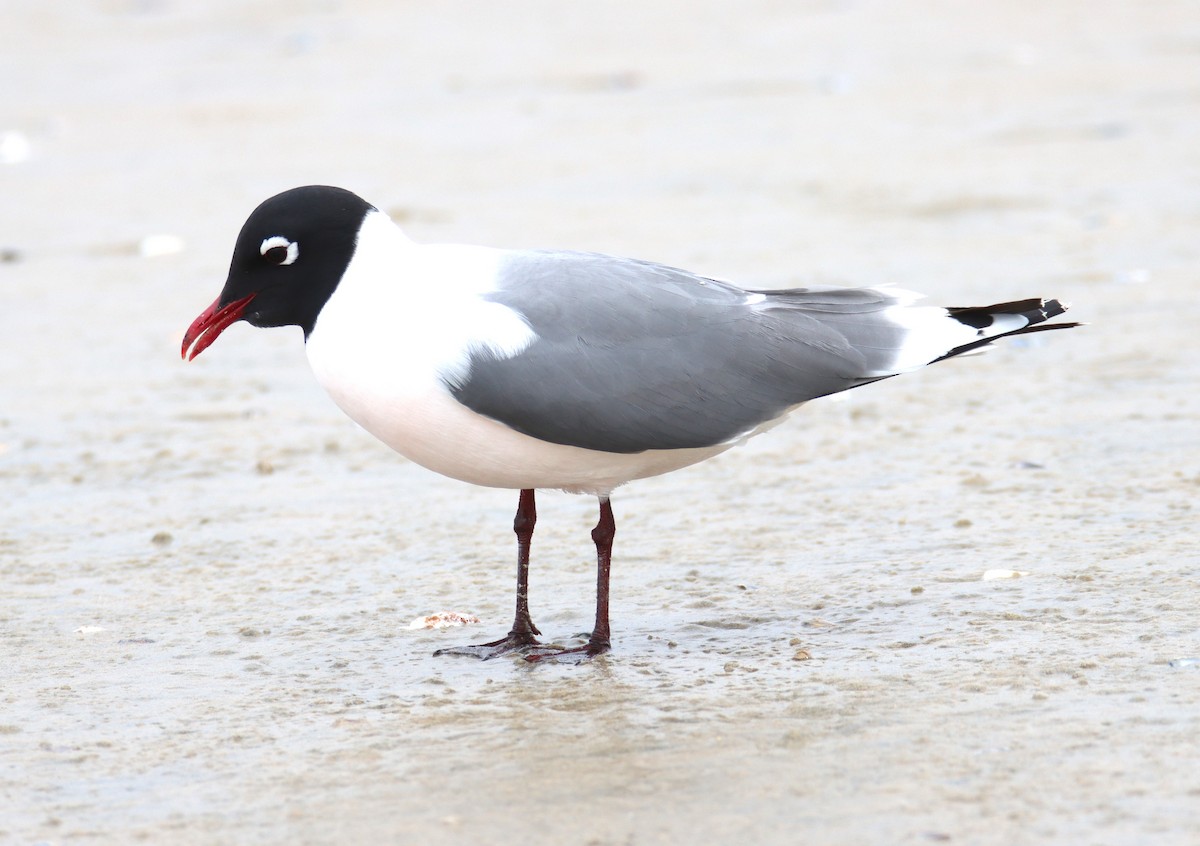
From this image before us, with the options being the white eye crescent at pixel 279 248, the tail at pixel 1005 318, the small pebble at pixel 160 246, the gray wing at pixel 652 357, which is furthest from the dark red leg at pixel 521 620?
the small pebble at pixel 160 246

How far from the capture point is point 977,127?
11.5m

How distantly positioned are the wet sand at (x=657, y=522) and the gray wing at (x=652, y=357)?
25.7 inches

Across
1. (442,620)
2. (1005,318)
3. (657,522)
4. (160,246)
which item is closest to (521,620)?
(442,620)

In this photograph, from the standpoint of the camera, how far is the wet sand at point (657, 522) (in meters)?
3.76

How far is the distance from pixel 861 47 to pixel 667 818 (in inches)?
451

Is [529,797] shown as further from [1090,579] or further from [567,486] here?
[1090,579]

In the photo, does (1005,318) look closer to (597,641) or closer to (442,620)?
(597,641)

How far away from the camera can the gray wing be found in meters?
4.52

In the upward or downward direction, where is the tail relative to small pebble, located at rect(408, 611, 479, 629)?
upward

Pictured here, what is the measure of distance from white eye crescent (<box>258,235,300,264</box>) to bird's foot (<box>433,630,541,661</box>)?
119 centimetres

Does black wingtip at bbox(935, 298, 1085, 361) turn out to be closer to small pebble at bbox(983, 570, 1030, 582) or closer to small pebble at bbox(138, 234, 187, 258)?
small pebble at bbox(983, 570, 1030, 582)

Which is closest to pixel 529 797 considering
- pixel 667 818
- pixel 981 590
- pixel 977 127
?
pixel 667 818

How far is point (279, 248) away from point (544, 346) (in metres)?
0.81

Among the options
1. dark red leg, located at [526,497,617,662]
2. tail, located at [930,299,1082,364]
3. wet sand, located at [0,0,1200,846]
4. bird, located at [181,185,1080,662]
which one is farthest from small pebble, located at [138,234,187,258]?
tail, located at [930,299,1082,364]
